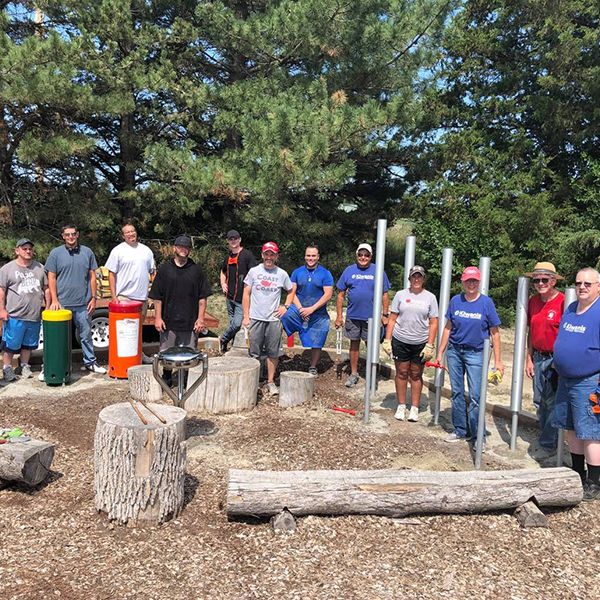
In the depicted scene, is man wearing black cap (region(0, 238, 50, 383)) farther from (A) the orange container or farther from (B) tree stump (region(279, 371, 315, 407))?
(B) tree stump (region(279, 371, 315, 407))

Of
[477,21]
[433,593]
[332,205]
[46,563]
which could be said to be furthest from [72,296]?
[477,21]

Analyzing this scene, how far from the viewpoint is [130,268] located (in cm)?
738

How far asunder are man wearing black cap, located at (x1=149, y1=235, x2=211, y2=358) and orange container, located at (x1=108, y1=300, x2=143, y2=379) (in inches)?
32.9

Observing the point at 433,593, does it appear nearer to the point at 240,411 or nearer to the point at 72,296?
the point at 240,411

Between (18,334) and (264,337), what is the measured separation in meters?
2.82

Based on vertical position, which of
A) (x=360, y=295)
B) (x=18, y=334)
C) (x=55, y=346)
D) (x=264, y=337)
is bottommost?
(x=55, y=346)

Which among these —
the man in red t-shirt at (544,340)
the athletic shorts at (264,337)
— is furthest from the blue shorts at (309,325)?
the man in red t-shirt at (544,340)

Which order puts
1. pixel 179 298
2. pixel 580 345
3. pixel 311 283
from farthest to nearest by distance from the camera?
pixel 311 283 < pixel 179 298 < pixel 580 345

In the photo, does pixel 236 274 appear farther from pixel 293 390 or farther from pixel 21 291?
pixel 21 291

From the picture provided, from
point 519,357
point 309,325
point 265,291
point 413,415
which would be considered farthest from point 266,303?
point 519,357

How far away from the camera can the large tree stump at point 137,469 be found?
379cm

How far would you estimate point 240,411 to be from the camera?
6367 mm

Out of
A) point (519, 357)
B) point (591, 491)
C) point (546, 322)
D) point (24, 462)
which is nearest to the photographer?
point (24, 462)

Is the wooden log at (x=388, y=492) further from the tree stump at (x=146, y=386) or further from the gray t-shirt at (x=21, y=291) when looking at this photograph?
the gray t-shirt at (x=21, y=291)
